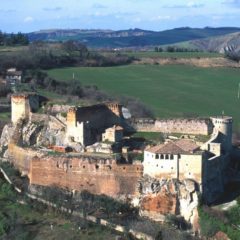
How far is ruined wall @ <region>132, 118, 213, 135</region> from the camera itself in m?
43.8

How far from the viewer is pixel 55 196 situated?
133 ft

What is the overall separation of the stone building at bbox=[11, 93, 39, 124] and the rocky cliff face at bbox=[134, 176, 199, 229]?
38.6 ft

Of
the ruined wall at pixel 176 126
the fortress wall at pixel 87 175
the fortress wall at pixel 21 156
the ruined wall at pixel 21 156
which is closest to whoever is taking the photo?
the fortress wall at pixel 87 175

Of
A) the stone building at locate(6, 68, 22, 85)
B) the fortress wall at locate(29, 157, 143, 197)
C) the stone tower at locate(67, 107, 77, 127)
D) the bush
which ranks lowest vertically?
the fortress wall at locate(29, 157, 143, 197)

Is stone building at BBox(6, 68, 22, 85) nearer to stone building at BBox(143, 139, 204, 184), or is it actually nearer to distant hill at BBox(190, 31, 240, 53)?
stone building at BBox(143, 139, 204, 184)

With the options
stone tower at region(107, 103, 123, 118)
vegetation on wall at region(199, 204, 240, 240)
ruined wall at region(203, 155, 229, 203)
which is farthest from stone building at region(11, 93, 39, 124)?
vegetation on wall at region(199, 204, 240, 240)

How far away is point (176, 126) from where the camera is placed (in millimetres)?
44750

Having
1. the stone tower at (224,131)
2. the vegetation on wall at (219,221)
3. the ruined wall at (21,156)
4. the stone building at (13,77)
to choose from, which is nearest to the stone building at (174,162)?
the vegetation on wall at (219,221)

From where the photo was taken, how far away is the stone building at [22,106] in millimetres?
47438

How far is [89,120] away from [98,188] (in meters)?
5.54

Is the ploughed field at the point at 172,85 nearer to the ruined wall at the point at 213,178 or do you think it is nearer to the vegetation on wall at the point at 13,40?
the ruined wall at the point at 213,178

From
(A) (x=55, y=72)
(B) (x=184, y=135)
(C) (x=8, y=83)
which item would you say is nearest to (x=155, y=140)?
(B) (x=184, y=135)

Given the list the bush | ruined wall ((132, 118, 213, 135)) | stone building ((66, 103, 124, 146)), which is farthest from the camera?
the bush

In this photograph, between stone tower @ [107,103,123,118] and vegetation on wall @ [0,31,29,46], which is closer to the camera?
stone tower @ [107,103,123,118]
